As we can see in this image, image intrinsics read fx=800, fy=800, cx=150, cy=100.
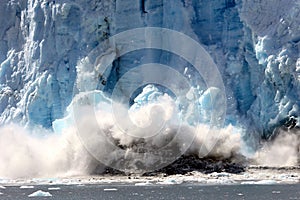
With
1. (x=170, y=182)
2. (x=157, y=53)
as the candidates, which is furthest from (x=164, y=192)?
(x=157, y=53)

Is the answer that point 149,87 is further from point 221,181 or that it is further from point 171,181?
point 221,181

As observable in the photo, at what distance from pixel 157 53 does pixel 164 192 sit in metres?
14.5

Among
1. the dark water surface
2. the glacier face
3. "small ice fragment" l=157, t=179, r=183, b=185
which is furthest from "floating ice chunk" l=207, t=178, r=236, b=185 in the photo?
the glacier face

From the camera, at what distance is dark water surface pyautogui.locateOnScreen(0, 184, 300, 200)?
35378mm

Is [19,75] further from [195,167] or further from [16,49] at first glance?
[195,167]

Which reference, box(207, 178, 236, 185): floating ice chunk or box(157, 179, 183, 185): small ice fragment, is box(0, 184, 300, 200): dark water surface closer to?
box(157, 179, 183, 185): small ice fragment

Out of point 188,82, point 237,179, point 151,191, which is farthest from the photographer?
point 188,82

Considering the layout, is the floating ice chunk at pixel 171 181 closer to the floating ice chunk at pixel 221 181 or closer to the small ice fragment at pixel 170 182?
the small ice fragment at pixel 170 182

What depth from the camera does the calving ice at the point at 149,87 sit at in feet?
153

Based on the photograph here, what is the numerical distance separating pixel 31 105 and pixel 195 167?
35.1ft

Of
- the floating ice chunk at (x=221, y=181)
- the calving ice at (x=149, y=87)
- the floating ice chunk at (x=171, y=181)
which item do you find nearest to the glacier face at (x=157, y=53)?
the calving ice at (x=149, y=87)

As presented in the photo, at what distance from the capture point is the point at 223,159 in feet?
155

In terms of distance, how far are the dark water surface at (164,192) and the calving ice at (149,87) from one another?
4800 millimetres

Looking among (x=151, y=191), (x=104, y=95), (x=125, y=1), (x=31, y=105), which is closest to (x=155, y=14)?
(x=125, y=1)
